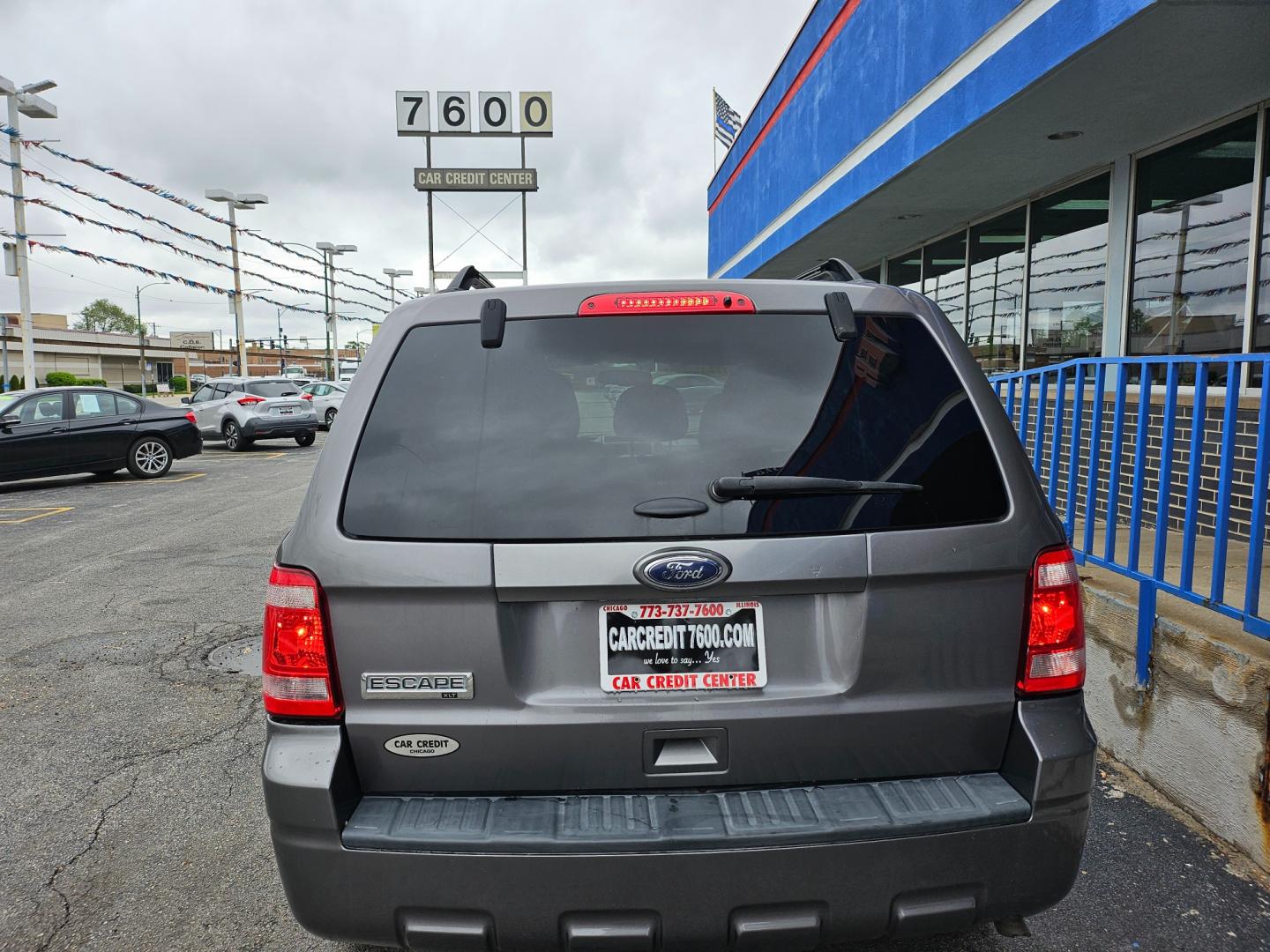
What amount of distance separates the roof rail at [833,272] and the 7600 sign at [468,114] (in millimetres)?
34392

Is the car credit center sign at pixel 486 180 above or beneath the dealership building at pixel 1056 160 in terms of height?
above

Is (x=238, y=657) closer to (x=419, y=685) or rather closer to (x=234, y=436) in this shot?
(x=419, y=685)

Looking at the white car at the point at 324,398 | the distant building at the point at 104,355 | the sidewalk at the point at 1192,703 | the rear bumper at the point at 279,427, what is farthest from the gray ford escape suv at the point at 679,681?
the distant building at the point at 104,355

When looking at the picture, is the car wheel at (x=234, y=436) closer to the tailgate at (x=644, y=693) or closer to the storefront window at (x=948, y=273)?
the storefront window at (x=948, y=273)

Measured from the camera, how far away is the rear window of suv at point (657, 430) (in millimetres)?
1982

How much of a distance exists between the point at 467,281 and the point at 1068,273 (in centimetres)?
798

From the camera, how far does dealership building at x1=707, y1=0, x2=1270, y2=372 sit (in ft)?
19.0

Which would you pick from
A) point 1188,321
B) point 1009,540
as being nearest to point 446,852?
point 1009,540

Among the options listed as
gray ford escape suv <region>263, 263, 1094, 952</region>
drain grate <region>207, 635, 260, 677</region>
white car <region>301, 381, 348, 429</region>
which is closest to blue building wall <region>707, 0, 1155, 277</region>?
gray ford escape suv <region>263, 263, 1094, 952</region>

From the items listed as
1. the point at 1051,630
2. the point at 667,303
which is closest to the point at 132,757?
the point at 667,303

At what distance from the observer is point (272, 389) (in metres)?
23.0

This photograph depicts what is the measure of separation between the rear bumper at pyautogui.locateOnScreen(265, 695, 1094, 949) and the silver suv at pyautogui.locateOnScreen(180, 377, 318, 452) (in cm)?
2035

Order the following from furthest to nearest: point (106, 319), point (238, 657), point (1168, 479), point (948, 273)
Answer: point (106, 319), point (948, 273), point (238, 657), point (1168, 479)

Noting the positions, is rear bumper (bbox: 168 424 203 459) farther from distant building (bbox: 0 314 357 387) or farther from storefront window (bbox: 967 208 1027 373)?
distant building (bbox: 0 314 357 387)
